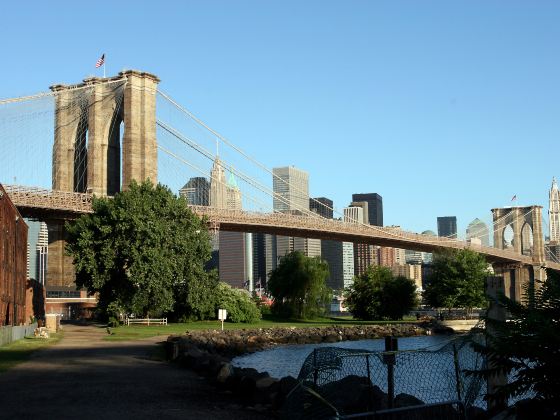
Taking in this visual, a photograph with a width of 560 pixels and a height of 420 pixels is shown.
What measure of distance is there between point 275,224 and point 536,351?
249ft

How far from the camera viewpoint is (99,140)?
7781 centimetres

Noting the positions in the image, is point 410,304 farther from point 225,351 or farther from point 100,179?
point 225,351

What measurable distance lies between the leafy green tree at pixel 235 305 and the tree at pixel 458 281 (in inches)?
937

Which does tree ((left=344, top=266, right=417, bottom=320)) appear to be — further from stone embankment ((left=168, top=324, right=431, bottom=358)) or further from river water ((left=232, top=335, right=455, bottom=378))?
river water ((left=232, top=335, right=455, bottom=378))

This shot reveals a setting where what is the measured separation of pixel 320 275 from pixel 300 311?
4.68 metres

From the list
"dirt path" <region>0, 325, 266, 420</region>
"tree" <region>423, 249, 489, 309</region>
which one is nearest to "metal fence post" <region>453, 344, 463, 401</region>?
"dirt path" <region>0, 325, 266, 420</region>

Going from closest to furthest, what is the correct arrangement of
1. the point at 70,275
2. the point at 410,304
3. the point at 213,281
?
the point at 213,281 < the point at 70,275 < the point at 410,304

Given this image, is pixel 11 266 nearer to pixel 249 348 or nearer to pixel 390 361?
pixel 249 348

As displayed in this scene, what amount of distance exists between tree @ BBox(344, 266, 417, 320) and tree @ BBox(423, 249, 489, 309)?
399 centimetres

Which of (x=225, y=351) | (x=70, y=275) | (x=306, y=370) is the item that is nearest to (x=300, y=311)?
(x=70, y=275)

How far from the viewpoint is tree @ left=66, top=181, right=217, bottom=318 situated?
54875mm

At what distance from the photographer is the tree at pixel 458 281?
7950 centimetres

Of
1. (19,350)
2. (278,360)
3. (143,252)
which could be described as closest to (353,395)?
(19,350)

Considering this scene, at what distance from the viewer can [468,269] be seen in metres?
80.1
